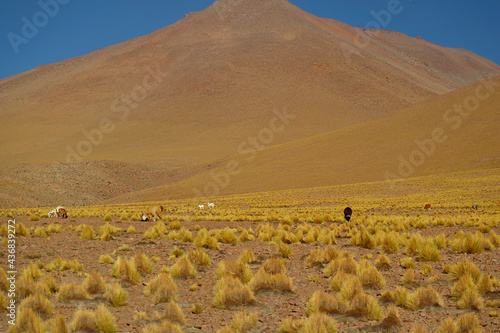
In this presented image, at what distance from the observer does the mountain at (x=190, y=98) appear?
257 feet

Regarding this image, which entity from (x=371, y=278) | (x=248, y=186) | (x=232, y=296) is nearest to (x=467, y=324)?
(x=371, y=278)

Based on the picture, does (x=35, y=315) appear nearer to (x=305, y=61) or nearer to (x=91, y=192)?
(x=91, y=192)

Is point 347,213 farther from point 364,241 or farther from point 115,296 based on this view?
point 115,296

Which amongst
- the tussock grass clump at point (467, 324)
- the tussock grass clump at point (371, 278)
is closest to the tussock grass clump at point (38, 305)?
the tussock grass clump at point (371, 278)

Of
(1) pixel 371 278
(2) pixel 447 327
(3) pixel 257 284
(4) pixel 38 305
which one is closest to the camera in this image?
Result: (2) pixel 447 327

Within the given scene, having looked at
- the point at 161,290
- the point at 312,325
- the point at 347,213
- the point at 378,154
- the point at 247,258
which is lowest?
the point at 312,325

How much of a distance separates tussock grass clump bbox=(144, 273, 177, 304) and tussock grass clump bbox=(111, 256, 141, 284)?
703 millimetres

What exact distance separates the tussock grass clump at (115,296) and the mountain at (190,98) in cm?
4546

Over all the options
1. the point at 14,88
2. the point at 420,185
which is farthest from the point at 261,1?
the point at 420,185

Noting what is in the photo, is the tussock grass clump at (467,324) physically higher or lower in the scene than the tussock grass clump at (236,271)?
lower

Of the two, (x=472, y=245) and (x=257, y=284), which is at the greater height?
(x=472, y=245)

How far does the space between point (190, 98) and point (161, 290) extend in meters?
105

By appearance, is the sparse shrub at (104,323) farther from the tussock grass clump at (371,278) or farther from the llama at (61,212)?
the llama at (61,212)

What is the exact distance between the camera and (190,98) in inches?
4318
